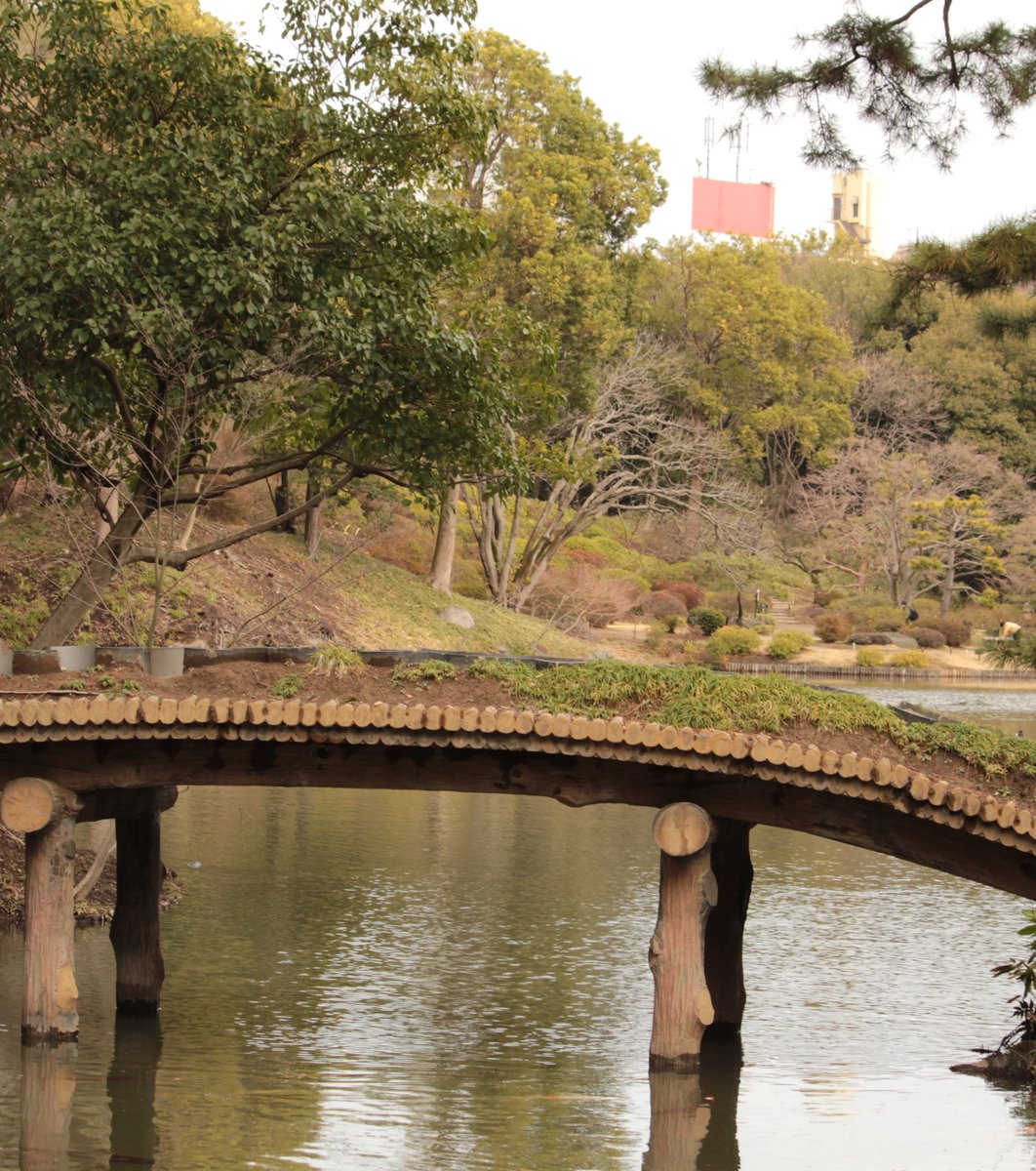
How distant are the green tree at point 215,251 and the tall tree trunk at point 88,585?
0.03 meters

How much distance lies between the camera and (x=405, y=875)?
16.1 metres

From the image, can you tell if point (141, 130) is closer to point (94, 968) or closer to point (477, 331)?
point (477, 331)

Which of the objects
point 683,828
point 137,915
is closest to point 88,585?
point 137,915

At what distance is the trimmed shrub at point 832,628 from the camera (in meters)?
40.9

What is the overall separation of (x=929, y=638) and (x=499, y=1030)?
1283 inches

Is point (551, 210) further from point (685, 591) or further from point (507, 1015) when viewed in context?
point (507, 1015)

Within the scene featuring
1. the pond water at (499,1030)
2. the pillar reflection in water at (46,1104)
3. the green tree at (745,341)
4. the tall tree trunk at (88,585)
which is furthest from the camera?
the green tree at (745,341)

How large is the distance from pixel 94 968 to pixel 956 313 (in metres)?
44.4

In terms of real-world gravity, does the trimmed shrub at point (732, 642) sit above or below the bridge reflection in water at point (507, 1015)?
above

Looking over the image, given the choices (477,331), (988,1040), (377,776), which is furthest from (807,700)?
(477,331)

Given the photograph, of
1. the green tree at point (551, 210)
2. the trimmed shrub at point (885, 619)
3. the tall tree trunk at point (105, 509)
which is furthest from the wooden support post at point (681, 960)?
the trimmed shrub at point (885, 619)

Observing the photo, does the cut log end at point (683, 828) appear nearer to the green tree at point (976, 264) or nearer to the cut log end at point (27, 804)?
the cut log end at point (27, 804)

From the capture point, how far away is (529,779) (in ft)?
30.2

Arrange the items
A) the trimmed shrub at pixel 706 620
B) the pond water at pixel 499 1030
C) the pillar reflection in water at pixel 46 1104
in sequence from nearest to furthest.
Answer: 1. the pillar reflection in water at pixel 46 1104
2. the pond water at pixel 499 1030
3. the trimmed shrub at pixel 706 620
